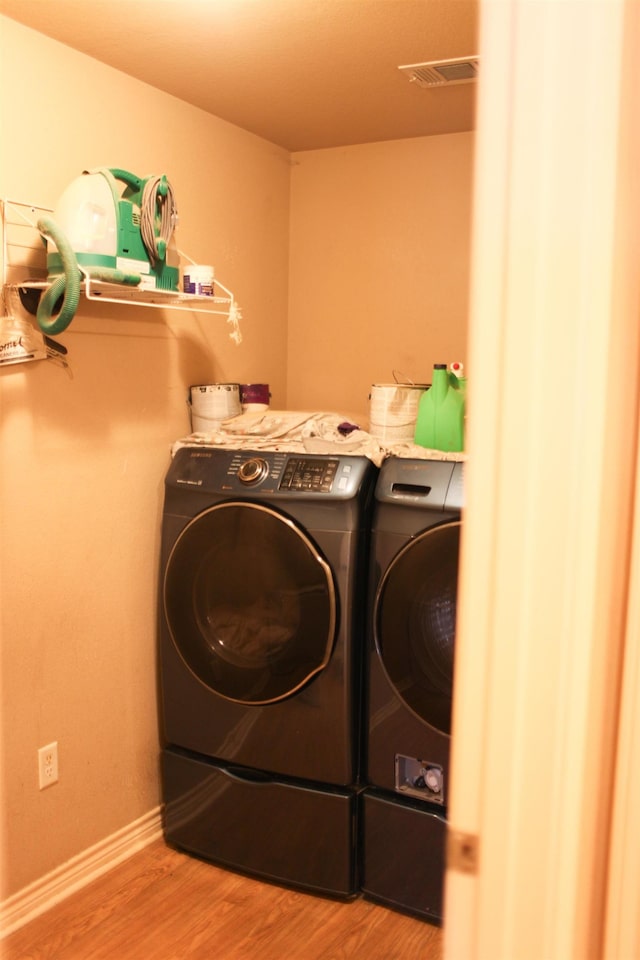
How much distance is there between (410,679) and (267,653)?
41 cm

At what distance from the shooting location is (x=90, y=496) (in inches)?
90.7

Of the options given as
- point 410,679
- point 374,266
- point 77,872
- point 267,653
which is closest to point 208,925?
point 77,872

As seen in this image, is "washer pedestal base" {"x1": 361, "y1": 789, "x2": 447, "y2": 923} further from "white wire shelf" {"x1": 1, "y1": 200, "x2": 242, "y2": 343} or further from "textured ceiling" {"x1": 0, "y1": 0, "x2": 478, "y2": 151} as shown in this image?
"textured ceiling" {"x1": 0, "y1": 0, "x2": 478, "y2": 151}

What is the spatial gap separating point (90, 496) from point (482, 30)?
1883 mm

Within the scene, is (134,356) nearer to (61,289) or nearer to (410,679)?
(61,289)

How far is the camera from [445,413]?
2.28 metres

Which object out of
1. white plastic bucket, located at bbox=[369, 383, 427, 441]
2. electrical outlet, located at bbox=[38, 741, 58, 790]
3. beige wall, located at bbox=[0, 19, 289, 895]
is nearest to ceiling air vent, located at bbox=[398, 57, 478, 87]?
beige wall, located at bbox=[0, 19, 289, 895]

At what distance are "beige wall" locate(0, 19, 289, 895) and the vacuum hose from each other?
0.53 feet

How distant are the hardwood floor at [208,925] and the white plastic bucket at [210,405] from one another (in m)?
1.35

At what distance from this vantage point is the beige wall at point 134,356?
2.11m

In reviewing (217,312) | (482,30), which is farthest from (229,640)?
(482,30)

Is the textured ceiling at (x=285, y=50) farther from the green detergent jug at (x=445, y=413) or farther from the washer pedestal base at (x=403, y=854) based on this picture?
the washer pedestal base at (x=403, y=854)

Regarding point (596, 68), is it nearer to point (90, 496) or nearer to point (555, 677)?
point (555, 677)

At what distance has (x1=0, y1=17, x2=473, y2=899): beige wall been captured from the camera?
211 cm
